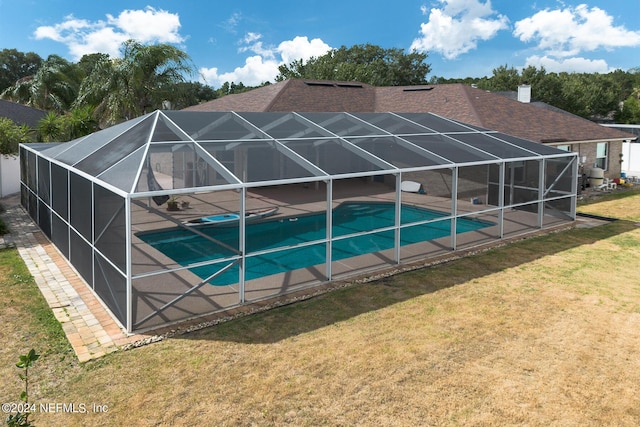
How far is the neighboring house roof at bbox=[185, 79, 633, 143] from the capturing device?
22500 mm

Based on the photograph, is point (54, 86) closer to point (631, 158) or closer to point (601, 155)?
point (601, 155)

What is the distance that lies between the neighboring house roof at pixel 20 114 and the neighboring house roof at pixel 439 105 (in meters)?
11.0

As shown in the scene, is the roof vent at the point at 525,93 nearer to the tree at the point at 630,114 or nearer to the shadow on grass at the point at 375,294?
the shadow on grass at the point at 375,294

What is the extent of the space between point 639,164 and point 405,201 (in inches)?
711

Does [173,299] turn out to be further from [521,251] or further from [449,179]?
[449,179]

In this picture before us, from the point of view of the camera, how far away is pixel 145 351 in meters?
7.88

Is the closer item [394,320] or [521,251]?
[394,320]

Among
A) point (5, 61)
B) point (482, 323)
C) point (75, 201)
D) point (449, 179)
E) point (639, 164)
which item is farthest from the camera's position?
point (5, 61)

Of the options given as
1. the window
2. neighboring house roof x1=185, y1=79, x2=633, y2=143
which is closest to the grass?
neighboring house roof x1=185, y1=79, x2=633, y2=143

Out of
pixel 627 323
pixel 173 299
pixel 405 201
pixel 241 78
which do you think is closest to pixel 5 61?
pixel 241 78

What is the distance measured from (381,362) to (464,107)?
59.9 ft

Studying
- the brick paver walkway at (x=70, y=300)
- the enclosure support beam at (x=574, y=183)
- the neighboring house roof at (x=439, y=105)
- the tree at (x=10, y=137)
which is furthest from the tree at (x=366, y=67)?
the brick paver walkway at (x=70, y=300)

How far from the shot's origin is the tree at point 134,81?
88.6 ft

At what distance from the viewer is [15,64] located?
70.8 metres
